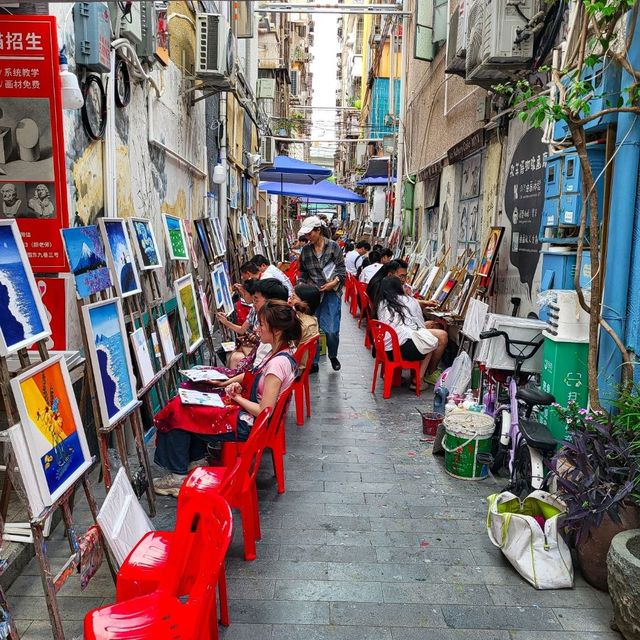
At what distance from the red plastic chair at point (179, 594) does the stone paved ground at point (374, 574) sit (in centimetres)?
78

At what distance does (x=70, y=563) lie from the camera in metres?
2.79

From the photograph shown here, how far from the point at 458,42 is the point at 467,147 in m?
1.52

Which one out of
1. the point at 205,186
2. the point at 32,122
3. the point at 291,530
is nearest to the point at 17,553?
the point at 291,530

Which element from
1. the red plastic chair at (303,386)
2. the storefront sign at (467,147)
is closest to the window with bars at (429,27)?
the storefront sign at (467,147)

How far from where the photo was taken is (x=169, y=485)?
4598 mm

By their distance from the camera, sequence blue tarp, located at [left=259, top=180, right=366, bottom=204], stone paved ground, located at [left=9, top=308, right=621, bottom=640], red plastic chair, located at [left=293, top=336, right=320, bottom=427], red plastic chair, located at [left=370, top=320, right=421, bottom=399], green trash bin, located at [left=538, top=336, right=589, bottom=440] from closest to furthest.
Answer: stone paved ground, located at [left=9, top=308, right=621, bottom=640], green trash bin, located at [left=538, top=336, right=589, bottom=440], red plastic chair, located at [left=293, top=336, right=320, bottom=427], red plastic chair, located at [left=370, top=320, right=421, bottom=399], blue tarp, located at [left=259, top=180, right=366, bottom=204]

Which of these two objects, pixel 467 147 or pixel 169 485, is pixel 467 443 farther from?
pixel 467 147

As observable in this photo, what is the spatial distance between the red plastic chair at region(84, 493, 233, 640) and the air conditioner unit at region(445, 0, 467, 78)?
22.3ft

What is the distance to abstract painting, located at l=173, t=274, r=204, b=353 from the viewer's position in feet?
19.0

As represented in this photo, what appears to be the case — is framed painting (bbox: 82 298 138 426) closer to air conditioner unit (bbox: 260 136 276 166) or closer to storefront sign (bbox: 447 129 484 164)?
storefront sign (bbox: 447 129 484 164)

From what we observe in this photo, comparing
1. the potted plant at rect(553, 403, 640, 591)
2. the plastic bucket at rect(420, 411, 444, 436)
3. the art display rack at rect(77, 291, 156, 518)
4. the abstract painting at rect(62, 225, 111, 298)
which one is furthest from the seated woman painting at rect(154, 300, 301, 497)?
the plastic bucket at rect(420, 411, 444, 436)

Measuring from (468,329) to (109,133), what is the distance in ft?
13.4

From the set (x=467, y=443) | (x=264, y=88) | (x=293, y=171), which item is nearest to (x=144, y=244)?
(x=467, y=443)

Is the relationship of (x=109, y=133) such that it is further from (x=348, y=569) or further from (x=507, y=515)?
(x=507, y=515)
